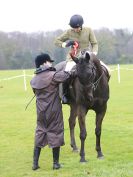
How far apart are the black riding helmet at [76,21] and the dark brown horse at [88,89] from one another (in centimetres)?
90

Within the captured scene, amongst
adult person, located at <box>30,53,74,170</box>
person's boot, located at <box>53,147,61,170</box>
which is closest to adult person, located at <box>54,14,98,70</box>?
adult person, located at <box>30,53,74,170</box>

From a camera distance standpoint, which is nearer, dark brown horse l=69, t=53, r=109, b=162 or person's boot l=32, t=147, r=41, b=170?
dark brown horse l=69, t=53, r=109, b=162

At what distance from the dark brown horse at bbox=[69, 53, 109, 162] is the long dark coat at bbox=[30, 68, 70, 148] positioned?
1.30 ft

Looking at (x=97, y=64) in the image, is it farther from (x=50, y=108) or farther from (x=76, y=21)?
(x=50, y=108)

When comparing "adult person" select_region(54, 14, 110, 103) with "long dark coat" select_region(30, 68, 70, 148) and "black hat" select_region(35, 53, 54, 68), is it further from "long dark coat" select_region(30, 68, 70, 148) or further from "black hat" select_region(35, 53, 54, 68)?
"long dark coat" select_region(30, 68, 70, 148)

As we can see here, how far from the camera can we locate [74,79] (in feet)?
25.7

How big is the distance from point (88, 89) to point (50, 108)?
0.73m

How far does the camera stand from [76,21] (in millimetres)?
8164

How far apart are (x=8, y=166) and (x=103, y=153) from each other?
1940 millimetres

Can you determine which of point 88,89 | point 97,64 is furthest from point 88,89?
point 97,64

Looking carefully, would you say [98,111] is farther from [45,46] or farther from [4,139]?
[45,46]

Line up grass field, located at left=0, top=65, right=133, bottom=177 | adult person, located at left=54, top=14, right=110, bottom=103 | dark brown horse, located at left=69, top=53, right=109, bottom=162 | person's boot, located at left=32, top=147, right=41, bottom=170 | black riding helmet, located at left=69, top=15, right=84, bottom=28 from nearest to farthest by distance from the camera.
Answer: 1. dark brown horse, located at left=69, top=53, right=109, bottom=162
2. grass field, located at left=0, top=65, right=133, bottom=177
3. person's boot, located at left=32, top=147, right=41, bottom=170
4. black riding helmet, located at left=69, top=15, right=84, bottom=28
5. adult person, located at left=54, top=14, right=110, bottom=103

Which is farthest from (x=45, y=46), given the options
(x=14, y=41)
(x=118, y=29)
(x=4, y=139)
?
(x=4, y=139)

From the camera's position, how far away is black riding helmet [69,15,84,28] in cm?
813
